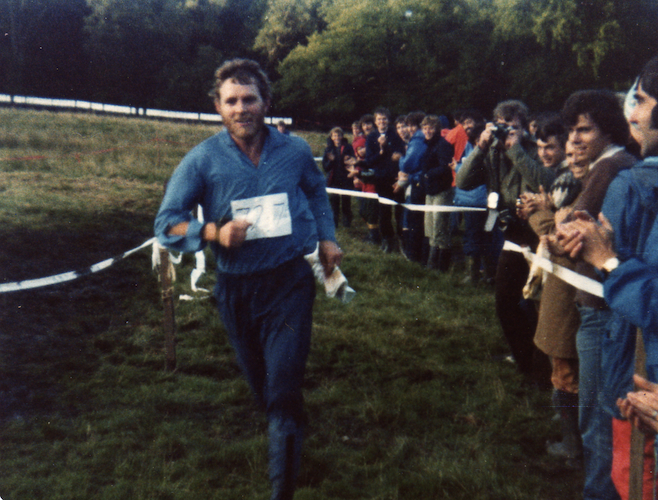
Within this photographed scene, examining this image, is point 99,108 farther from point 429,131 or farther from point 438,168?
point 438,168

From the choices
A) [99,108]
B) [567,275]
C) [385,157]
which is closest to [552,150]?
[567,275]

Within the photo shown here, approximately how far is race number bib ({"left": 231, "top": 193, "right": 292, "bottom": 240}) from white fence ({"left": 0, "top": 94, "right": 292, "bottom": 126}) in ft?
98.4

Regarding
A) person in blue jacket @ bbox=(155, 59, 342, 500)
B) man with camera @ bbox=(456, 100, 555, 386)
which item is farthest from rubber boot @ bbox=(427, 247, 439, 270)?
person in blue jacket @ bbox=(155, 59, 342, 500)

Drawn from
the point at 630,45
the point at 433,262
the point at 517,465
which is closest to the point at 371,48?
the point at 630,45

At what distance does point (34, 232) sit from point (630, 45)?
24.0 metres

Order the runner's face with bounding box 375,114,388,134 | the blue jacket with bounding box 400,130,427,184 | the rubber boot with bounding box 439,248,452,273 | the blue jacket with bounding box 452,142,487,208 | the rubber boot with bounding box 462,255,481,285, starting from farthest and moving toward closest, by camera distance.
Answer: the runner's face with bounding box 375,114,388,134 < the blue jacket with bounding box 400,130,427,184 < the rubber boot with bounding box 439,248,452,273 < the rubber boot with bounding box 462,255,481,285 < the blue jacket with bounding box 452,142,487,208

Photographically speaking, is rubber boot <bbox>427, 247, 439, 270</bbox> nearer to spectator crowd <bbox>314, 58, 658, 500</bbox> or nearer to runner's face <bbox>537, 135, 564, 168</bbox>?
→ spectator crowd <bbox>314, 58, 658, 500</bbox>

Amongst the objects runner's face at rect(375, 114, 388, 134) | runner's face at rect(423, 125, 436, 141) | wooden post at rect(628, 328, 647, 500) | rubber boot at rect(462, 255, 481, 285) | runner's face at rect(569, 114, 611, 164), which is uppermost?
runner's face at rect(375, 114, 388, 134)

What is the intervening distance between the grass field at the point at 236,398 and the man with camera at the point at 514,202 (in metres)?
0.25

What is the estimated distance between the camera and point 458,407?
4371 mm

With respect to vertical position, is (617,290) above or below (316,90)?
below

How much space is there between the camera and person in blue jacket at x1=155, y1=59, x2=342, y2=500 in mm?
2996

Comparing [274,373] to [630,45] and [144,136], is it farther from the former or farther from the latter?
[630,45]

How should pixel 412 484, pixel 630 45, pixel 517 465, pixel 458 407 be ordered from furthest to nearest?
pixel 630 45
pixel 458 407
pixel 517 465
pixel 412 484
